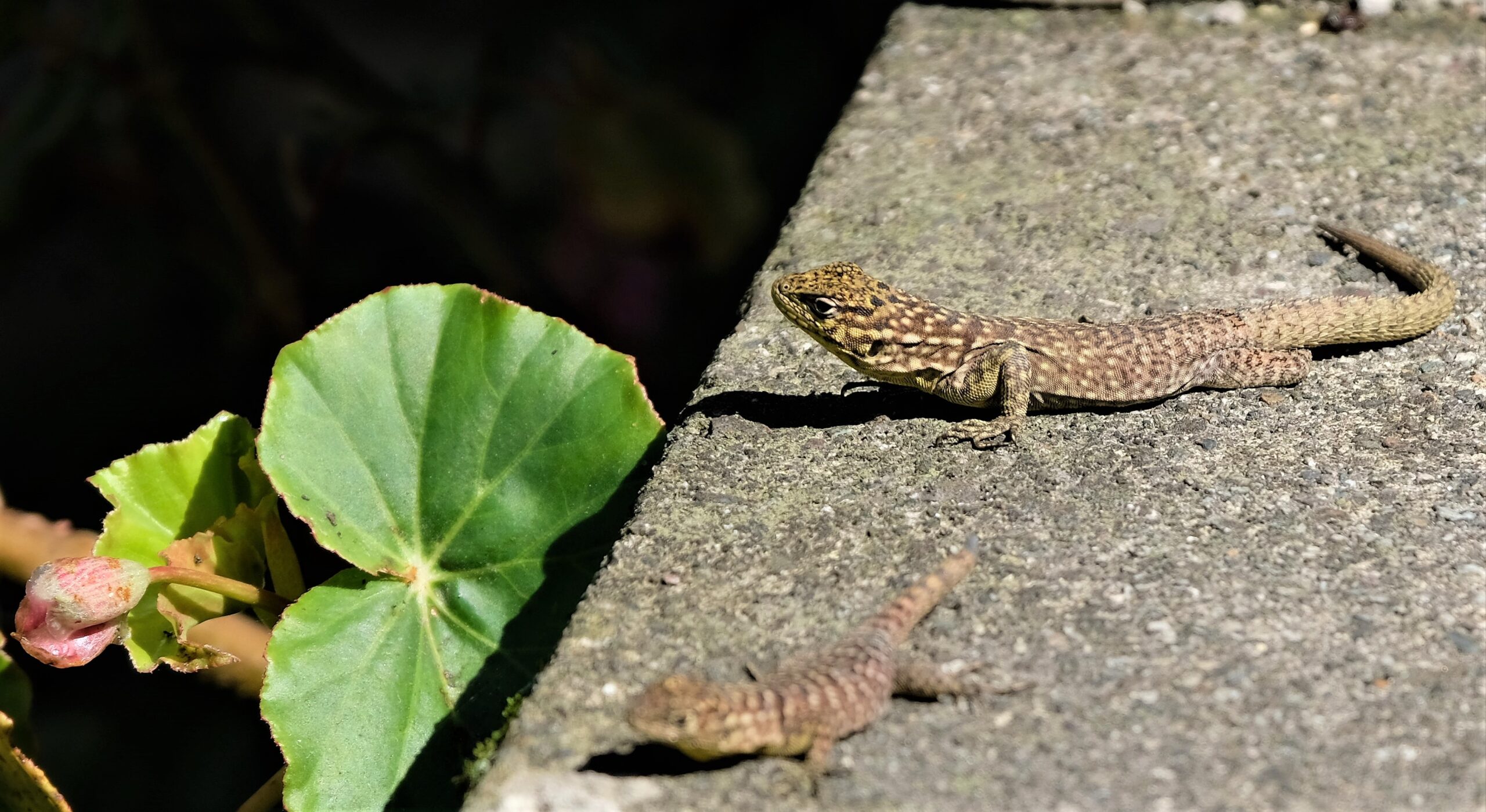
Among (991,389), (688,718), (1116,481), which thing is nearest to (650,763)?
(688,718)

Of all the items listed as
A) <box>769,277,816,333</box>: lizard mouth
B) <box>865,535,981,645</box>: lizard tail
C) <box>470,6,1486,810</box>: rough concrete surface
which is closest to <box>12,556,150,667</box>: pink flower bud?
<box>470,6,1486,810</box>: rough concrete surface

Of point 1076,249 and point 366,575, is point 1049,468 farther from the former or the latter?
point 366,575

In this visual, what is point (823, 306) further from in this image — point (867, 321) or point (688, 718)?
point (688, 718)

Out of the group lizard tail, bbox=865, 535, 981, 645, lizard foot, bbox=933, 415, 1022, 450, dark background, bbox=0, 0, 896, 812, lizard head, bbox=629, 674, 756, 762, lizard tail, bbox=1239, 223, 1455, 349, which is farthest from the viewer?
dark background, bbox=0, 0, 896, 812

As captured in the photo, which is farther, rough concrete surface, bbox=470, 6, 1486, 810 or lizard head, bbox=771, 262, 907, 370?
lizard head, bbox=771, 262, 907, 370

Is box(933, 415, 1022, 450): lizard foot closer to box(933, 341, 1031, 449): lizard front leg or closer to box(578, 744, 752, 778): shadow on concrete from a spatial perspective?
box(933, 341, 1031, 449): lizard front leg

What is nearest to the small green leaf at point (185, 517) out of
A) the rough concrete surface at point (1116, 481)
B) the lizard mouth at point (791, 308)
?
the rough concrete surface at point (1116, 481)

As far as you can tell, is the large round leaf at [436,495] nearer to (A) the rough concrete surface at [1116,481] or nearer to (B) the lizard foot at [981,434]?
(A) the rough concrete surface at [1116,481]
